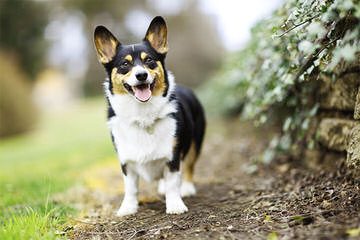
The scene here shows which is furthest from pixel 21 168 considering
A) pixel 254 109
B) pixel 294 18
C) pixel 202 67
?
pixel 202 67

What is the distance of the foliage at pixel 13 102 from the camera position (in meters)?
14.0

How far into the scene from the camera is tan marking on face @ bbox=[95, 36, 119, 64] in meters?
3.14

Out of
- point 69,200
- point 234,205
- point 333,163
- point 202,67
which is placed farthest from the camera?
point 202,67

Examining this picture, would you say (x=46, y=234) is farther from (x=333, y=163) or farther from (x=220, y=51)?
(x=220, y=51)

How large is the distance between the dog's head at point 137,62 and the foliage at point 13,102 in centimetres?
1231

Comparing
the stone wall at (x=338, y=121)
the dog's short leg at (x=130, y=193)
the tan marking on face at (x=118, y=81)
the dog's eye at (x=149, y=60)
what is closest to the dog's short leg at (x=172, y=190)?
the dog's short leg at (x=130, y=193)

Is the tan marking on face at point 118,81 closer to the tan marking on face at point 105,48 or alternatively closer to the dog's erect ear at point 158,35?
the tan marking on face at point 105,48

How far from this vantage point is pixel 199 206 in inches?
125

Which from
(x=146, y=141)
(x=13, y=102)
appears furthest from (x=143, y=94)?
(x=13, y=102)

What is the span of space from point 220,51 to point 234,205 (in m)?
19.6

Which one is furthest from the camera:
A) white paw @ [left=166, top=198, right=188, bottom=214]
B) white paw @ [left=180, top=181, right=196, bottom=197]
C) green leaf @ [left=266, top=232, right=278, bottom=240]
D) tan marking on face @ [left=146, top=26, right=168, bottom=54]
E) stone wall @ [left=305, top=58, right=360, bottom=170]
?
white paw @ [left=180, top=181, right=196, bottom=197]

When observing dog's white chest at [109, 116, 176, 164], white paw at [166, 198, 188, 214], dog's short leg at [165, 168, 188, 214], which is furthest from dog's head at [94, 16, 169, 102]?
white paw at [166, 198, 188, 214]

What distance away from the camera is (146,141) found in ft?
9.78

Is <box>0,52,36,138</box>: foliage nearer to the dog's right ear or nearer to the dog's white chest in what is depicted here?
the dog's right ear
